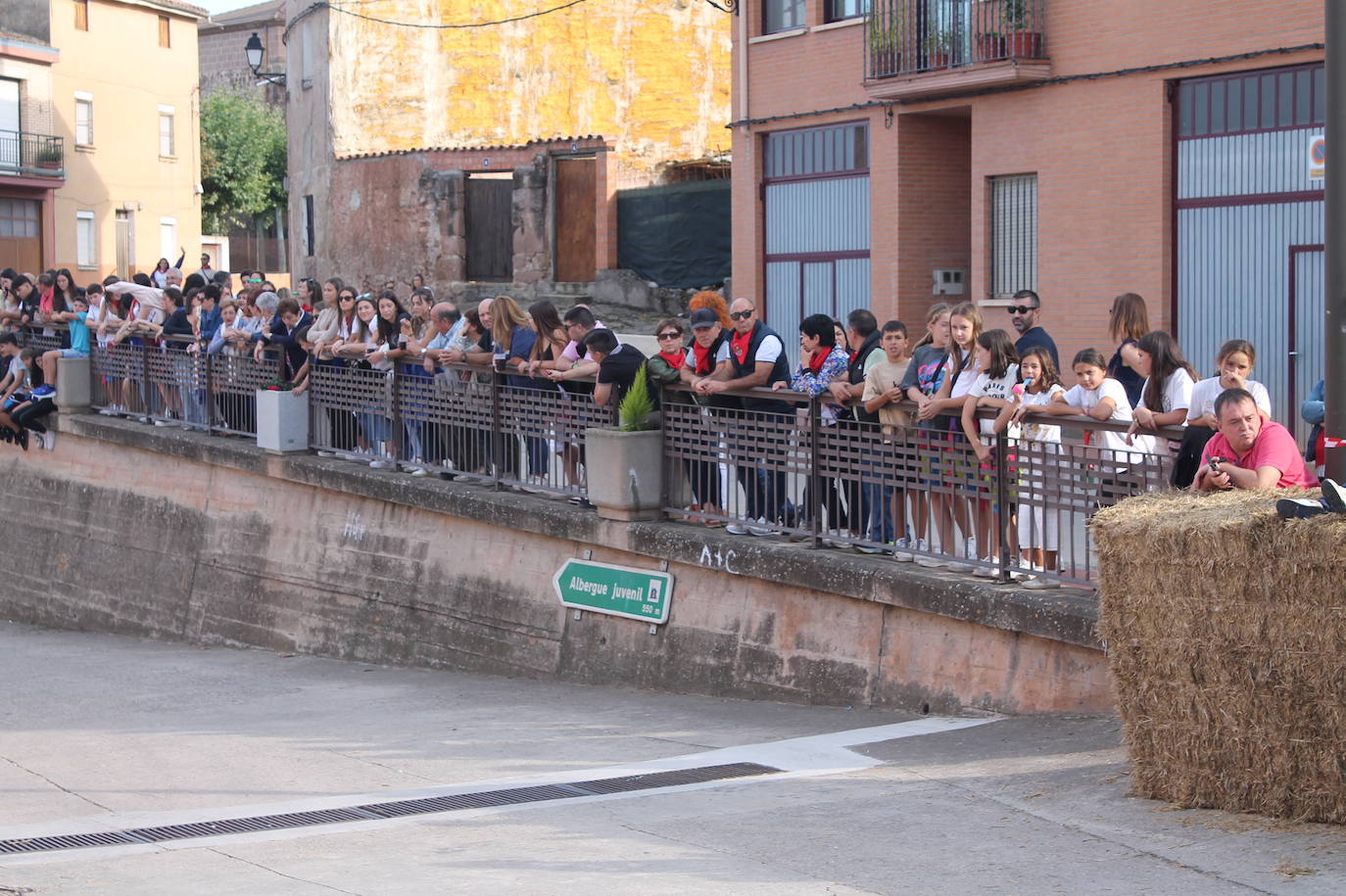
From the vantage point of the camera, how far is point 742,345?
438 inches

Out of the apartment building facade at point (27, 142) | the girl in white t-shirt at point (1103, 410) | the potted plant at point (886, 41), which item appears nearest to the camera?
the girl in white t-shirt at point (1103, 410)

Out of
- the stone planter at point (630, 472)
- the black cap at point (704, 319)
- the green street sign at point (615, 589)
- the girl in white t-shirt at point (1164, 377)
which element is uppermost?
the black cap at point (704, 319)

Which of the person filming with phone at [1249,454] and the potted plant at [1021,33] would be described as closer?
the person filming with phone at [1249,454]

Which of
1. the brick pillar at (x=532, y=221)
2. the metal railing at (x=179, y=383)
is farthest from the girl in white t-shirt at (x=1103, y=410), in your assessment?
the brick pillar at (x=532, y=221)

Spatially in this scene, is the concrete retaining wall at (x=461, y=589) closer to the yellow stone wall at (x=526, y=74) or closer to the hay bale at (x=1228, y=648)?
the hay bale at (x=1228, y=648)

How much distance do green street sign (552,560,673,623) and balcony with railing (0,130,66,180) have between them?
1459 inches

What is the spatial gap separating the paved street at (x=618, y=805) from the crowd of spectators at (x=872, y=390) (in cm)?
117

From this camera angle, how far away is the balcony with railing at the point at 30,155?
44.9 metres

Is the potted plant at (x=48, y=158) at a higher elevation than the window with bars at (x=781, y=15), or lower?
higher

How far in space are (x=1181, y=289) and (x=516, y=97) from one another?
2120cm

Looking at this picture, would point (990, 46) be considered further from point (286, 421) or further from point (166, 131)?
point (166, 131)

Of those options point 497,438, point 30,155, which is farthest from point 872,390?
point 30,155

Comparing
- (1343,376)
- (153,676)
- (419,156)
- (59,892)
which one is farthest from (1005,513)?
(419,156)

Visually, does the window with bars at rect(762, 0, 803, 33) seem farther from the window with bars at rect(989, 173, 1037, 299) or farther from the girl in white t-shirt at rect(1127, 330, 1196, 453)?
the girl in white t-shirt at rect(1127, 330, 1196, 453)
